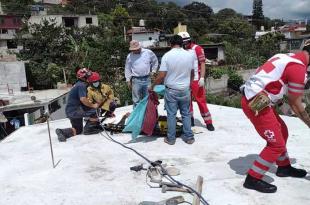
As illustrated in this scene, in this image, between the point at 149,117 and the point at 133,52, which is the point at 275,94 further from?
the point at 133,52

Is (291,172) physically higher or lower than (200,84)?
lower

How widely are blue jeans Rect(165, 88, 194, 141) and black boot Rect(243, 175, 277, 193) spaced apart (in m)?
1.63

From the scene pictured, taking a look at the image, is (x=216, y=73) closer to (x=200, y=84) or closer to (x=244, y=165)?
(x=200, y=84)

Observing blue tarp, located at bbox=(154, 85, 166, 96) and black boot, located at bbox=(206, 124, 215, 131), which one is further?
black boot, located at bbox=(206, 124, 215, 131)

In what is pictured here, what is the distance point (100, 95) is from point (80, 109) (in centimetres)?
41

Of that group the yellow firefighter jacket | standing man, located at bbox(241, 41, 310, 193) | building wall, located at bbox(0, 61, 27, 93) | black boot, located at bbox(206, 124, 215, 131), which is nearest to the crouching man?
the yellow firefighter jacket

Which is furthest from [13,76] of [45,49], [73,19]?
[73,19]

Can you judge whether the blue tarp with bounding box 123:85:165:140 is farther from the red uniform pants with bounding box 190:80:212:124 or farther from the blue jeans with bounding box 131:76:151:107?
the blue jeans with bounding box 131:76:151:107

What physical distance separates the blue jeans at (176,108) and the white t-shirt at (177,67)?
0.27 feet

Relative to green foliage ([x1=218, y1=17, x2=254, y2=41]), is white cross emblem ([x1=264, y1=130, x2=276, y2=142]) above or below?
below

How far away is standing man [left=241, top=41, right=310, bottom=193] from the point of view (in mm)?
3174

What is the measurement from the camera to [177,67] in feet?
15.7

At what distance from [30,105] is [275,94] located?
17319mm

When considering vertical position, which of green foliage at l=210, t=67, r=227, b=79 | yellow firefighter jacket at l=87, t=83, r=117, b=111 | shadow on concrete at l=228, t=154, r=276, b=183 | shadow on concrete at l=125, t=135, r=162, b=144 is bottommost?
green foliage at l=210, t=67, r=227, b=79
